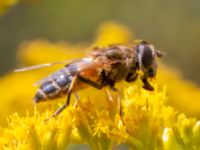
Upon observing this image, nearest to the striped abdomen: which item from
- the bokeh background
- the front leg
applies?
the front leg

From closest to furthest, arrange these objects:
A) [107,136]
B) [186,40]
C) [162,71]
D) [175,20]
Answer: [107,136] < [162,71] < [186,40] < [175,20]

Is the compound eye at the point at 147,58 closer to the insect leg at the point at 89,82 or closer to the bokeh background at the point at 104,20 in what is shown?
the insect leg at the point at 89,82

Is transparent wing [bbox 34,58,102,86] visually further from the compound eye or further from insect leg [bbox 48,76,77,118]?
the compound eye

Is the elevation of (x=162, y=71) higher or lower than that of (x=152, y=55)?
lower

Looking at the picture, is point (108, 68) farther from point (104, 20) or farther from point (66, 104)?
point (104, 20)

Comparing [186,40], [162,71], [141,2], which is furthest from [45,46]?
[141,2]

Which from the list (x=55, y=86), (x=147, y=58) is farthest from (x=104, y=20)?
(x=55, y=86)

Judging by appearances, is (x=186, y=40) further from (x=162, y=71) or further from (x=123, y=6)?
(x=162, y=71)

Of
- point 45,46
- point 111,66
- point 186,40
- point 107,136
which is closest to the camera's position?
point 107,136

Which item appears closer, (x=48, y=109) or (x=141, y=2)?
(x=48, y=109)
